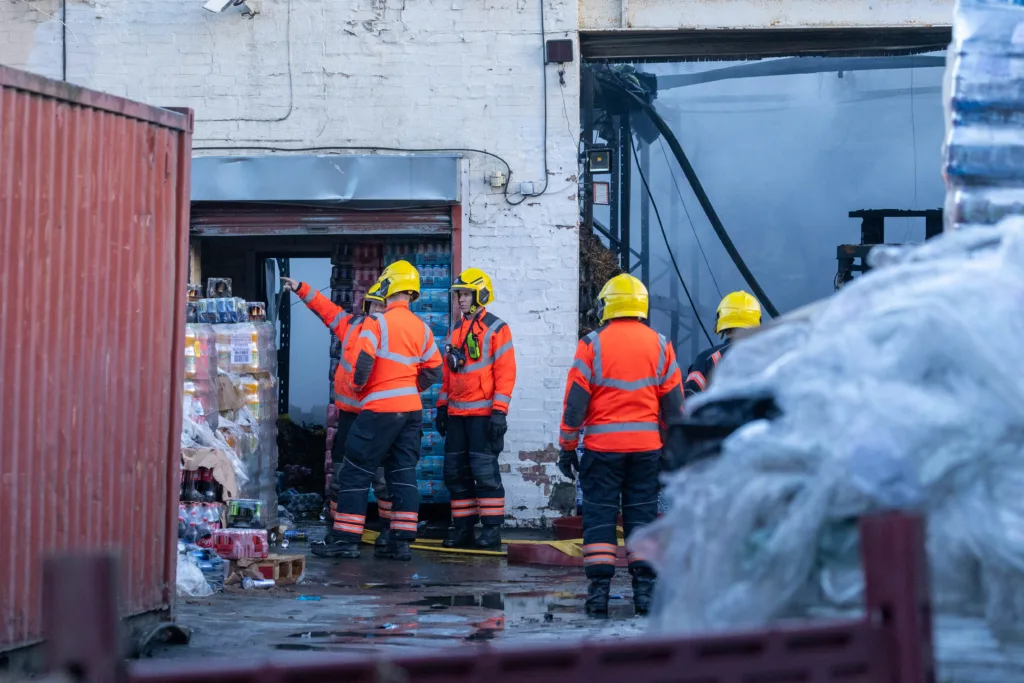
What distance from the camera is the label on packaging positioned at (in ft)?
32.6

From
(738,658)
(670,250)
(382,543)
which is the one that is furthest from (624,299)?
(670,250)

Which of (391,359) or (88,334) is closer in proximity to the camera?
(88,334)

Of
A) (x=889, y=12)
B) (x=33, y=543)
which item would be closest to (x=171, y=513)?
(x=33, y=543)

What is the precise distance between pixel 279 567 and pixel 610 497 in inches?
85.5

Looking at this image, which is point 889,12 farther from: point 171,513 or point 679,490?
point 679,490

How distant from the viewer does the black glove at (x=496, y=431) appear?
9961 millimetres

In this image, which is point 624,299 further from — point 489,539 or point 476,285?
point 489,539

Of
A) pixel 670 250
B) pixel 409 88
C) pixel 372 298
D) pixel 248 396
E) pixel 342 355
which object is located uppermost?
pixel 409 88

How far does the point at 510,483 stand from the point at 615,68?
207 inches

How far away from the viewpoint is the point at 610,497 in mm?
7352

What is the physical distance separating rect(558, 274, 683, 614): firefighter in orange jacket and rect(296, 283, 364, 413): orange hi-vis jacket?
3075 millimetres

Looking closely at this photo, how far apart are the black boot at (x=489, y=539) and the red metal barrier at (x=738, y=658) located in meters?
7.97

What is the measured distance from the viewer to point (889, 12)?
1084 cm

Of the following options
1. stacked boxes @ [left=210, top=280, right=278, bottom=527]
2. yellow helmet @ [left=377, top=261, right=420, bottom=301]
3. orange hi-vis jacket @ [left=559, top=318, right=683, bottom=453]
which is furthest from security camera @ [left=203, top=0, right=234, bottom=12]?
orange hi-vis jacket @ [left=559, top=318, right=683, bottom=453]
